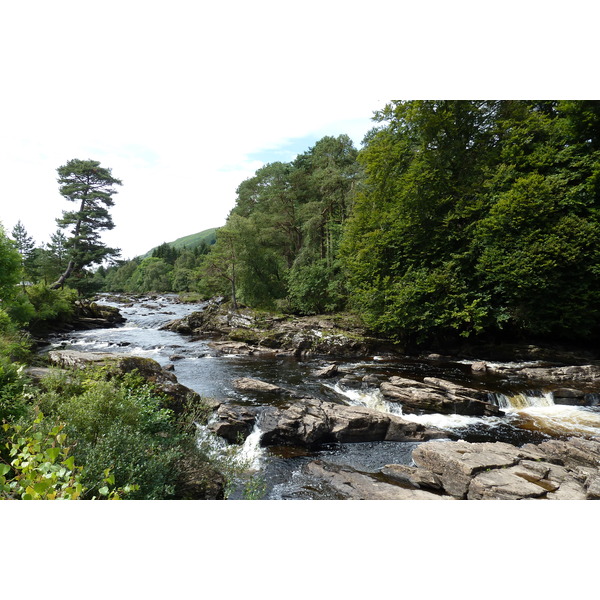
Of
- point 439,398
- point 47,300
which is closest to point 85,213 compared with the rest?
point 47,300

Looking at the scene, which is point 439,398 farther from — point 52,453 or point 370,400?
point 52,453

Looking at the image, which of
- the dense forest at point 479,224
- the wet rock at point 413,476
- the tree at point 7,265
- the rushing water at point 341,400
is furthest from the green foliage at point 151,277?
the wet rock at point 413,476

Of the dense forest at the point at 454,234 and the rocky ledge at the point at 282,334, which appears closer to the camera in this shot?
the dense forest at the point at 454,234

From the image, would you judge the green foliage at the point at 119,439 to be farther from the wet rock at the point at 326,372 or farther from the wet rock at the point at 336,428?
the wet rock at the point at 326,372

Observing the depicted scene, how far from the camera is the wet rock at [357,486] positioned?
15.3ft

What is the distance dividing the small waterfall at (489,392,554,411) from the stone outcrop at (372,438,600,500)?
7.92 ft

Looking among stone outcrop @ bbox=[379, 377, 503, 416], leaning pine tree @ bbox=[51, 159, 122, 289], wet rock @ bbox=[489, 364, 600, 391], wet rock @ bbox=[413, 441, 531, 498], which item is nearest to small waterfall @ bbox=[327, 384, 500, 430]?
stone outcrop @ bbox=[379, 377, 503, 416]

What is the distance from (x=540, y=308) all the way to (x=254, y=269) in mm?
15827

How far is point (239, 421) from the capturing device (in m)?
6.93

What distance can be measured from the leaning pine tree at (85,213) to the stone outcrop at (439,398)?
Answer: 9.54 meters

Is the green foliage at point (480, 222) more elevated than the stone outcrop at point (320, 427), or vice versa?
the green foliage at point (480, 222)
